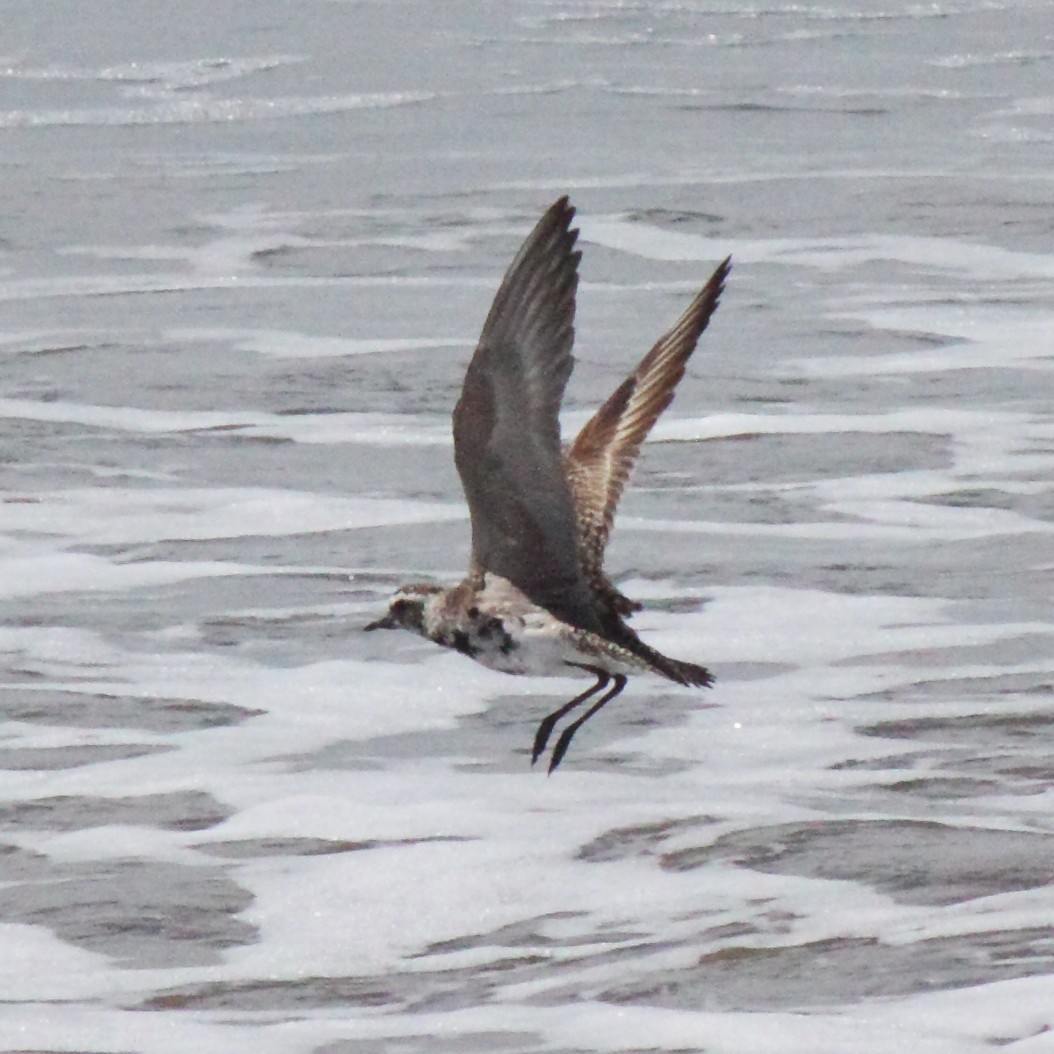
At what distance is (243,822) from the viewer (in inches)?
226

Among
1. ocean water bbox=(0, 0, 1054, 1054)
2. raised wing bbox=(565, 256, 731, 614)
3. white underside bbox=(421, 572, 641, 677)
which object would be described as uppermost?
raised wing bbox=(565, 256, 731, 614)

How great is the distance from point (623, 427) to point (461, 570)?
1.75 metres

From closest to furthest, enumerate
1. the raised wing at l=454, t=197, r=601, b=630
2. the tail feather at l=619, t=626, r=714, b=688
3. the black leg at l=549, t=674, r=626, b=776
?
the tail feather at l=619, t=626, r=714, b=688, the raised wing at l=454, t=197, r=601, b=630, the black leg at l=549, t=674, r=626, b=776

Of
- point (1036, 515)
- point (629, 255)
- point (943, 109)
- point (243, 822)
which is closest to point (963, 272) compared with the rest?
point (629, 255)

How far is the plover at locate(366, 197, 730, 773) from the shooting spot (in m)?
5.07

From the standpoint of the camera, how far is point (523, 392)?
16.8ft

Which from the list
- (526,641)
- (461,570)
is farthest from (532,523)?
(461,570)

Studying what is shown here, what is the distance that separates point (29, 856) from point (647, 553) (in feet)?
9.62

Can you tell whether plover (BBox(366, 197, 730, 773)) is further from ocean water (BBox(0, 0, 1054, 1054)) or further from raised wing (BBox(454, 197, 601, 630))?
ocean water (BBox(0, 0, 1054, 1054))

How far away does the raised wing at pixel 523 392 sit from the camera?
5047 millimetres

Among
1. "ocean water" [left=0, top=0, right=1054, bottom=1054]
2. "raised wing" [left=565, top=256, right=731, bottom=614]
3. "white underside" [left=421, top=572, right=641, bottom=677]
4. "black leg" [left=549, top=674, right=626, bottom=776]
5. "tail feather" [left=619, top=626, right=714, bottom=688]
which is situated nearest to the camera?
"ocean water" [left=0, top=0, right=1054, bottom=1054]

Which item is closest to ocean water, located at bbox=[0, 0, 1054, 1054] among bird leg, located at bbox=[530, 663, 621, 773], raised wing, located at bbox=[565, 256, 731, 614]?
bird leg, located at bbox=[530, 663, 621, 773]

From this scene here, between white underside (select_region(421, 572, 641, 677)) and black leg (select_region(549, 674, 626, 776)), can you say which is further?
black leg (select_region(549, 674, 626, 776))

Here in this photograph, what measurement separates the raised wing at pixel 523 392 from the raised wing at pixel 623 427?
0.51 metres
